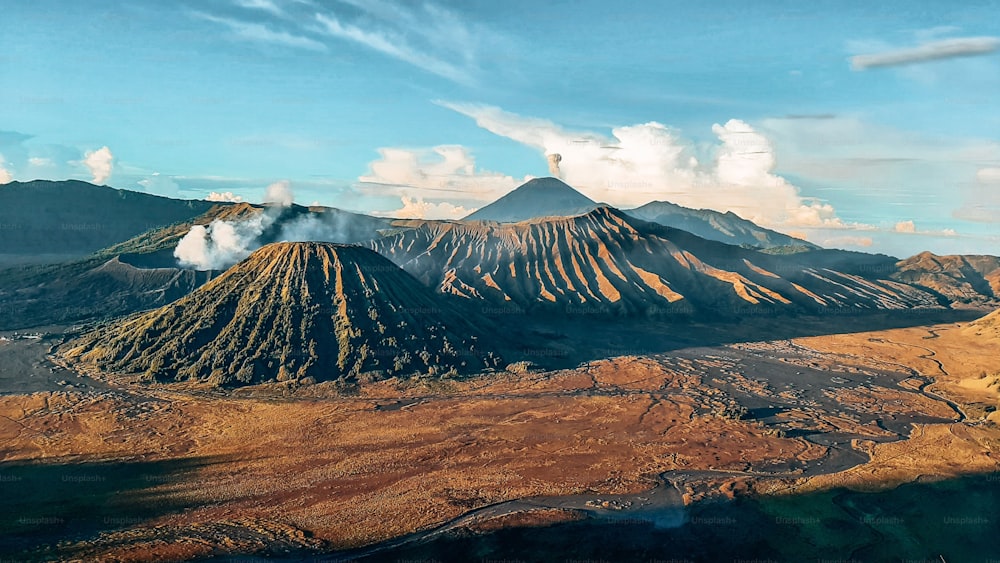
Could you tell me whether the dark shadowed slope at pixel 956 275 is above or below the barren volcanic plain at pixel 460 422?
above

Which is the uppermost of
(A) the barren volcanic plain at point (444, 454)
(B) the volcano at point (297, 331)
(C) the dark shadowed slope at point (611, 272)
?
(C) the dark shadowed slope at point (611, 272)

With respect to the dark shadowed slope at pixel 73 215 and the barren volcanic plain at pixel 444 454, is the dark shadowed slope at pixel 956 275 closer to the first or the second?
the barren volcanic plain at pixel 444 454

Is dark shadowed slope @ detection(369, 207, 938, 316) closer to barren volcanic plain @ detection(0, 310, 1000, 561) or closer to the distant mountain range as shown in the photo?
the distant mountain range

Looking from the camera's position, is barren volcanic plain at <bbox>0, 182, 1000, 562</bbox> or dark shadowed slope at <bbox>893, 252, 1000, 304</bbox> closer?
barren volcanic plain at <bbox>0, 182, 1000, 562</bbox>

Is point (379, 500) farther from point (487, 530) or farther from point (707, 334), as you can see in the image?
point (707, 334)

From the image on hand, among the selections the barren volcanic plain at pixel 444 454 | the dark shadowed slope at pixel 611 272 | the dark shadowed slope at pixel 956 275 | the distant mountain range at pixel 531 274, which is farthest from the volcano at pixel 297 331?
Result: the dark shadowed slope at pixel 956 275

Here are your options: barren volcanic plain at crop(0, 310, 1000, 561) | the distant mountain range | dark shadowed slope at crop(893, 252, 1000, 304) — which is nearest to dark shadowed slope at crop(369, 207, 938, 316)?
the distant mountain range

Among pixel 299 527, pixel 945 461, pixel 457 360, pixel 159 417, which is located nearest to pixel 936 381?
pixel 945 461

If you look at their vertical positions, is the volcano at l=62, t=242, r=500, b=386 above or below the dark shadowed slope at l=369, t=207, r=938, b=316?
below
